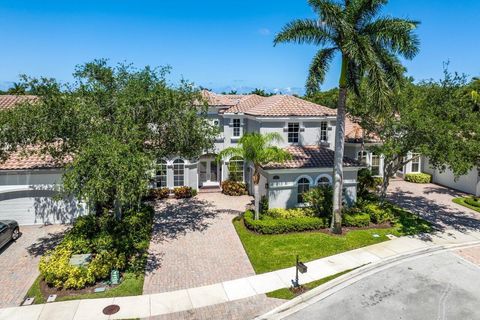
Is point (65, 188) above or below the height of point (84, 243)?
above

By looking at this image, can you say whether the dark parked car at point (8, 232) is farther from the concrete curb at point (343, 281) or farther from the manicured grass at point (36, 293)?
the concrete curb at point (343, 281)

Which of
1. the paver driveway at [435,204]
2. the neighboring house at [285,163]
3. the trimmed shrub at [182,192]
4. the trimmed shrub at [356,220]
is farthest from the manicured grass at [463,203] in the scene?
the trimmed shrub at [182,192]

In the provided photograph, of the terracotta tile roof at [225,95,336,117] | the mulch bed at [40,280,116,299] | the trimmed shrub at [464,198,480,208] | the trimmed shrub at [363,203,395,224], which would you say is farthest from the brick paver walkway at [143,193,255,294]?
the trimmed shrub at [464,198,480,208]

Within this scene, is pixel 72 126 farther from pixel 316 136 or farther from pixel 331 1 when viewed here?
pixel 316 136

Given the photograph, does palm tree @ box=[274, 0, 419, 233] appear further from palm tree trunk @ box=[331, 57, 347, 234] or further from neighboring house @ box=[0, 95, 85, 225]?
neighboring house @ box=[0, 95, 85, 225]

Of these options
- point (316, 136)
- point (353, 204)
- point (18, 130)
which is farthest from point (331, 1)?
point (18, 130)

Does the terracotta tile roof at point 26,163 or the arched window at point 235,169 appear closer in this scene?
the terracotta tile roof at point 26,163
